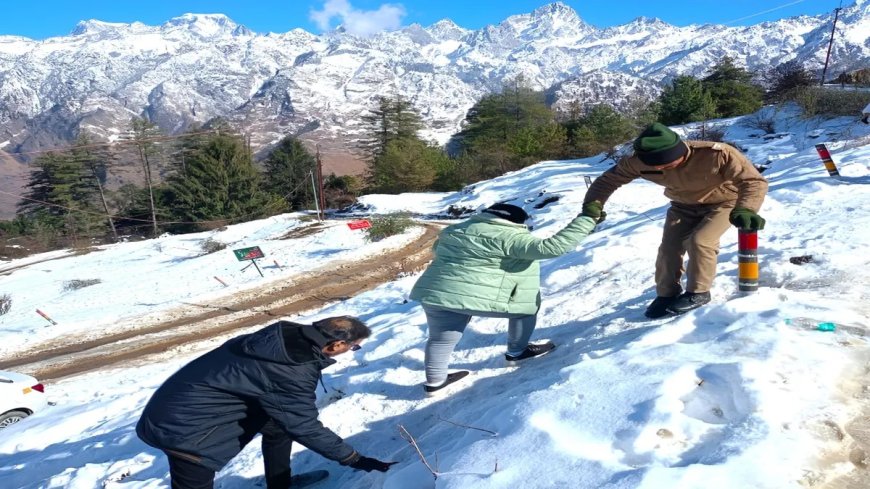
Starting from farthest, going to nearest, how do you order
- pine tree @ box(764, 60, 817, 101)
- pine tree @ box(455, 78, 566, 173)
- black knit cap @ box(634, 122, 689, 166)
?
pine tree @ box(455, 78, 566, 173) < pine tree @ box(764, 60, 817, 101) < black knit cap @ box(634, 122, 689, 166)

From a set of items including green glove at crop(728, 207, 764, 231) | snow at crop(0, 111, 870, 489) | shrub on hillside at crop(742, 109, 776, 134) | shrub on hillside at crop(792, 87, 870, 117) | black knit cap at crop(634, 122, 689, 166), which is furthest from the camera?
shrub on hillside at crop(742, 109, 776, 134)

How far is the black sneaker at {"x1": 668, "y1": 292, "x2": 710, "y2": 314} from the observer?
13.5 feet

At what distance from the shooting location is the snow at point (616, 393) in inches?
A: 93.4

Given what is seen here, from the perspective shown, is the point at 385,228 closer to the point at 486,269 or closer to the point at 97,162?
the point at 486,269

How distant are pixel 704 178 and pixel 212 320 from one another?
11.9m

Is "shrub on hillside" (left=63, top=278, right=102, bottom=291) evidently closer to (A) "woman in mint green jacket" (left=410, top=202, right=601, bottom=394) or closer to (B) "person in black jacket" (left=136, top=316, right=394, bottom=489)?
(B) "person in black jacket" (left=136, top=316, right=394, bottom=489)

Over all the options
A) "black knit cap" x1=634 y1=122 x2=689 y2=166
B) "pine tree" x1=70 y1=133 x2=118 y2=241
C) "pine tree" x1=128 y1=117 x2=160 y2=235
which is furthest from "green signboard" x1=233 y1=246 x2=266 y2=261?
"pine tree" x1=70 y1=133 x2=118 y2=241

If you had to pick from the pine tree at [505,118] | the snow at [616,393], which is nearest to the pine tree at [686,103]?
the pine tree at [505,118]

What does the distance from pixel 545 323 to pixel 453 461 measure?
2.74m

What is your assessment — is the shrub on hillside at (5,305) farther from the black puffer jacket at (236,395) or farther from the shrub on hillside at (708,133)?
the shrub on hillside at (708,133)

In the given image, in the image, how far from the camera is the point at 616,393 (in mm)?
2900

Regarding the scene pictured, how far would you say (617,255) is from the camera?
6.88m

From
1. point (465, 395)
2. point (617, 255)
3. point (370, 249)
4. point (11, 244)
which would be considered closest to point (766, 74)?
point (370, 249)

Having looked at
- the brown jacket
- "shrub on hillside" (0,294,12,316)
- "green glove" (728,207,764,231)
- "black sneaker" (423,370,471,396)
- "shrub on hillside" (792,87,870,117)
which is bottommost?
"shrub on hillside" (0,294,12,316)
